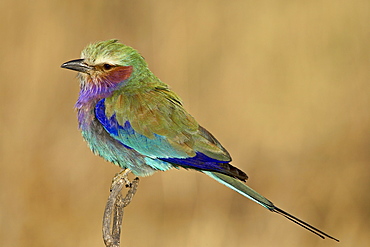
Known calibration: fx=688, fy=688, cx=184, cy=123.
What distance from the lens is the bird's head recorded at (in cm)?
390

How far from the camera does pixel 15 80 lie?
5910mm

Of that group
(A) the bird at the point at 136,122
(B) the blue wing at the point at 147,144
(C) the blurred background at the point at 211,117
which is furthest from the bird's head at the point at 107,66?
(C) the blurred background at the point at 211,117

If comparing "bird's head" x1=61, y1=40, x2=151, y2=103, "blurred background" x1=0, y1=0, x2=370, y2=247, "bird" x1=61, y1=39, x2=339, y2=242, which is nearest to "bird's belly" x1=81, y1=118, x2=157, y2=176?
"bird" x1=61, y1=39, x2=339, y2=242

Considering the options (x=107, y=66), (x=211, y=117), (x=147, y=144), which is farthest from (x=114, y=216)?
(x=211, y=117)

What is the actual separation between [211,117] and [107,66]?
8.90 ft

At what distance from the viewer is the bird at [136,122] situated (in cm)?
367

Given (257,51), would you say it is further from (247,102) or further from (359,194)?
(359,194)

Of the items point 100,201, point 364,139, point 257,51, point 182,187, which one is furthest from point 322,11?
point 100,201

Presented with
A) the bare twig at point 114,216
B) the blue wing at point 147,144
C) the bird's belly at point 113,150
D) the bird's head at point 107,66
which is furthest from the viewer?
the bird's head at point 107,66

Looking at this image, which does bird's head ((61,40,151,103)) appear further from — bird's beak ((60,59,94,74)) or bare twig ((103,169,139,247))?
bare twig ((103,169,139,247))

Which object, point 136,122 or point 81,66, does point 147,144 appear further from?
point 81,66

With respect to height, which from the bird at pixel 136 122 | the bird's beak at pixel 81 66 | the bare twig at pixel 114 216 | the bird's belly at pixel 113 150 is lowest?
the bare twig at pixel 114 216

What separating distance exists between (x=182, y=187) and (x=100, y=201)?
0.73 m

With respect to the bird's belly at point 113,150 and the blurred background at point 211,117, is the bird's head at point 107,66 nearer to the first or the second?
the bird's belly at point 113,150
